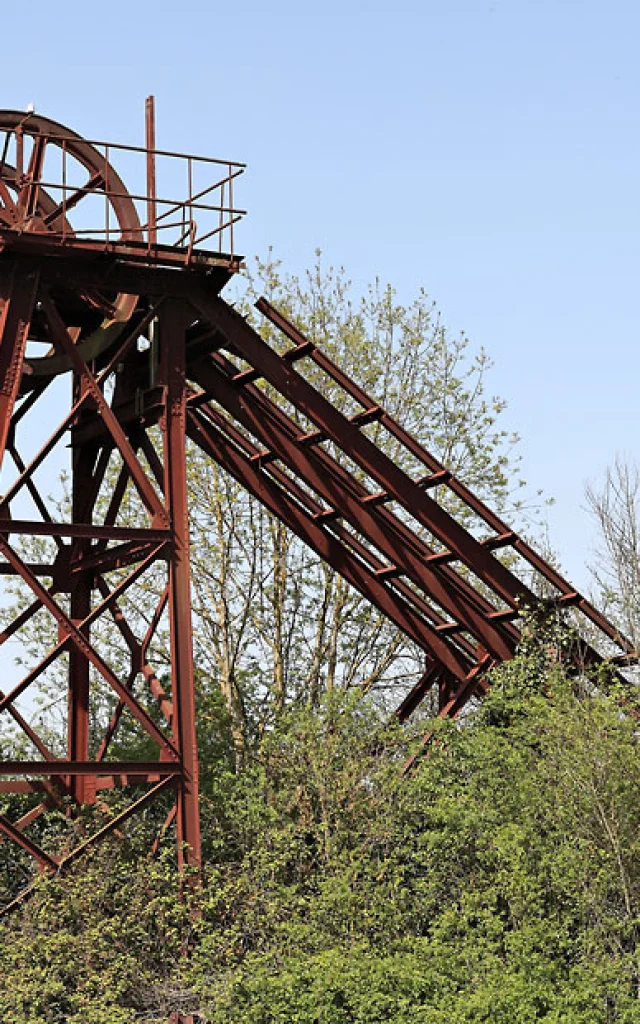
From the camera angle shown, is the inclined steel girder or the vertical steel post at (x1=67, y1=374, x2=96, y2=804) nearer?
the inclined steel girder

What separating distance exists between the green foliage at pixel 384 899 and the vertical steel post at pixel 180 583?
69cm

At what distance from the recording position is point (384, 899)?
16109 mm

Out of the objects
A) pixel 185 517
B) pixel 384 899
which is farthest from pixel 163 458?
pixel 384 899

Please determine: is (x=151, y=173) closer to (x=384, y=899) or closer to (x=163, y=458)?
(x=163, y=458)

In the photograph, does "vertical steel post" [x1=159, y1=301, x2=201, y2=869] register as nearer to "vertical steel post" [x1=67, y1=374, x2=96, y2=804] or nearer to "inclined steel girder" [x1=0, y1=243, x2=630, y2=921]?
"inclined steel girder" [x1=0, y1=243, x2=630, y2=921]

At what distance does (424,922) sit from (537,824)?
1.72 meters

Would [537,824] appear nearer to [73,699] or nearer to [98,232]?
[73,699]

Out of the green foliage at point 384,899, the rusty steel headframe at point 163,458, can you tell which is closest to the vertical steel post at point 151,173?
the rusty steel headframe at point 163,458

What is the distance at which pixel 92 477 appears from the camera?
2052cm

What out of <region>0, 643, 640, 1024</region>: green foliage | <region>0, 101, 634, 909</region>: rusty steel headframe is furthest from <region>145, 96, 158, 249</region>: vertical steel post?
<region>0, 643, 640, 1024</region>: green foliage

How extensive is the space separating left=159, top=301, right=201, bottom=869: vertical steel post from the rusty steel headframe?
2 centimetres

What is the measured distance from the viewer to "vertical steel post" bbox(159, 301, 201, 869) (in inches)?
658

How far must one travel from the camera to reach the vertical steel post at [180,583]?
16.7 metres

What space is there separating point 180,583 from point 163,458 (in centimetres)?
175
